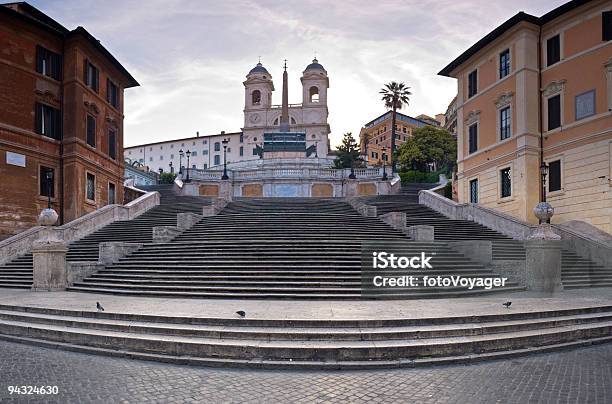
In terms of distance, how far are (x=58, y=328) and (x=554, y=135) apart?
23609 mm

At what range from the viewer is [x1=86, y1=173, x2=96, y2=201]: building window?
2647cm

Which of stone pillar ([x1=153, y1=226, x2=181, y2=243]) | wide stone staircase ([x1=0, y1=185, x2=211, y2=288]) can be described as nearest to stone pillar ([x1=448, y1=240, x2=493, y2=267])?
stone pillar ([x1=153, y1=226, x2=181, y2=243])

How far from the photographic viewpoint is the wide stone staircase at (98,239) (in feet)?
53.5

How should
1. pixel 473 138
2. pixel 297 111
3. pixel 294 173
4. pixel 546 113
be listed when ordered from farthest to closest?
pixel 297 111, pixel 294 173, pixel 473 138, pixel 546 113

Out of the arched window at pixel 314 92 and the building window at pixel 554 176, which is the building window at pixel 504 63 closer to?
the building window at pixel 554 176

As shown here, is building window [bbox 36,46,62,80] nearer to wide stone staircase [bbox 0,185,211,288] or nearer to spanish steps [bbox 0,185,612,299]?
wide stone staircase [bbox 0,185,211,288]

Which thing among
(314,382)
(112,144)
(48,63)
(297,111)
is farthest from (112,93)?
(297,111)

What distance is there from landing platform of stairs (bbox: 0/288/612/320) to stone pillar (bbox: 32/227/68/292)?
1.37m

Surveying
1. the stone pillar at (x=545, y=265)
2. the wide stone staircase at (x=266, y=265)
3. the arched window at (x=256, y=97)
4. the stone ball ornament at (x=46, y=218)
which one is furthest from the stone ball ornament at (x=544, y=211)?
the arched window at (x=256, y=97)

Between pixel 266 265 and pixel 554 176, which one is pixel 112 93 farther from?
pixel 554 176

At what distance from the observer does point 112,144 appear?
3030cm

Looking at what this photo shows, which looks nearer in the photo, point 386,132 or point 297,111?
point 297,111

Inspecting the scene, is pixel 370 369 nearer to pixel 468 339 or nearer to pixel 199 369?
pixel 468 339

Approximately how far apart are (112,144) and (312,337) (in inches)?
1073
